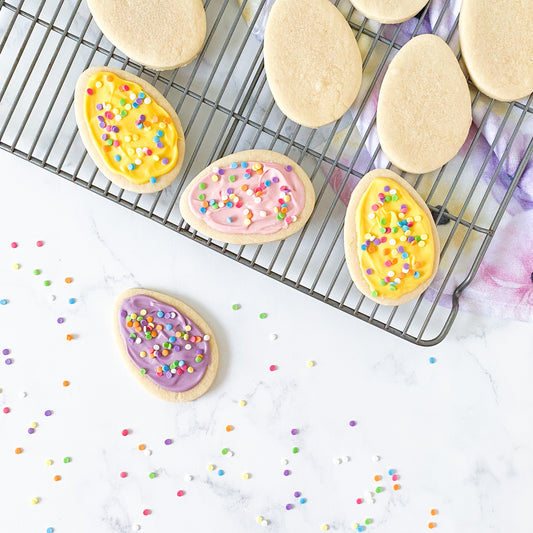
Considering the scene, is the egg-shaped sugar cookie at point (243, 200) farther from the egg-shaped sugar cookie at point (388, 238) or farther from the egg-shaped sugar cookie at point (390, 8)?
the egg-shaped sugar cookie at point (390, 8)

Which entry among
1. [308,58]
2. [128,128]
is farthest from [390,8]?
[128,128]

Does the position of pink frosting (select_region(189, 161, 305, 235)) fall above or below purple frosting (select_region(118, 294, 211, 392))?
above

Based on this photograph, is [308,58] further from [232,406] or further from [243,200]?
[232,406]

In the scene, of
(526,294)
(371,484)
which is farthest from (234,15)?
(371,484)

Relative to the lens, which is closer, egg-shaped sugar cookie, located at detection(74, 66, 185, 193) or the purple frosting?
egg-shaped sugar cookie, located at detection(74, 66, 185, 193)

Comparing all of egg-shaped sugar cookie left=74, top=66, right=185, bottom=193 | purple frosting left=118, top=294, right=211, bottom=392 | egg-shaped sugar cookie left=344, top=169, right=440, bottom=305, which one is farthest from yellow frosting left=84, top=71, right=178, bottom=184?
egg-shaped sugar cookie left=344, top=169, right=440, bottom=305

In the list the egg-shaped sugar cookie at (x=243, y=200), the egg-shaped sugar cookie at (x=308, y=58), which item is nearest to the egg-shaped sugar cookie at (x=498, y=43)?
the egg-shaped sugar cookie at (x=308, y=58)

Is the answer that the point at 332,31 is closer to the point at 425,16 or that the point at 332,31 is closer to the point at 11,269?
the point at 425,16

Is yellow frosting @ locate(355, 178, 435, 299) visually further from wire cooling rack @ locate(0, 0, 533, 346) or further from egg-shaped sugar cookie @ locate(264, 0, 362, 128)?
egg-shaped sugar cookie @ locate(264, 0, 362, 128)
